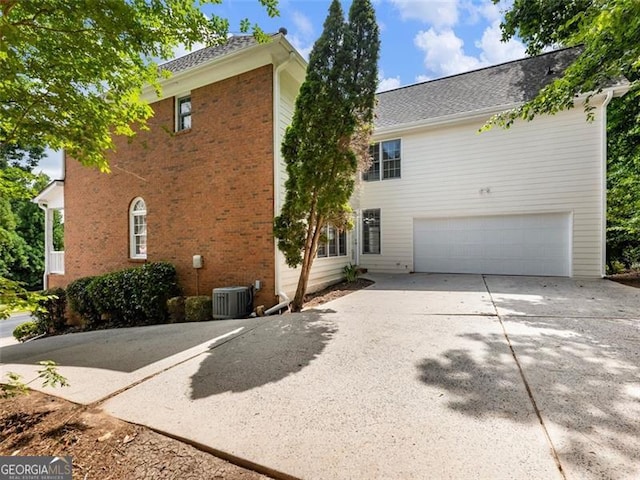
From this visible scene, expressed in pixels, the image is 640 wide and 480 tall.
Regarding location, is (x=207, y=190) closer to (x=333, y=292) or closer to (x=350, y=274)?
(x=333, y=292)

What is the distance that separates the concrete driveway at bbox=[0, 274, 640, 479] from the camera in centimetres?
195

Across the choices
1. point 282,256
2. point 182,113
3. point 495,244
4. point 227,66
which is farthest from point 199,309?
point 495,244

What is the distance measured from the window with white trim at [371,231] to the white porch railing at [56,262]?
11.9 m

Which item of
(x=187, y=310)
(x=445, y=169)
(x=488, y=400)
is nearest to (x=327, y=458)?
(x=488, y=400)

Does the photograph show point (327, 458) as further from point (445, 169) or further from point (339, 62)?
point (445, 169)

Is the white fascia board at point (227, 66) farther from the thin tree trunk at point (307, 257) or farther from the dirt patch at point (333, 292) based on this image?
the dirt patch at point (333, 292)

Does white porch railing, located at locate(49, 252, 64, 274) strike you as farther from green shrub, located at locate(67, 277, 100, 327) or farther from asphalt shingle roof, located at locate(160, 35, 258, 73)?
asphalt shingle roof, located at locate(160, 35, 258, 73)

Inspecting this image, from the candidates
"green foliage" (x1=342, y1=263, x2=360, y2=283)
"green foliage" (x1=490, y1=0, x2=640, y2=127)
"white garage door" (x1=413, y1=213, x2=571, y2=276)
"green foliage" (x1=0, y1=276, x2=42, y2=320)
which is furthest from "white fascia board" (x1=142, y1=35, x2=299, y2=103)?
"white garage door" (x1=413, y1=213, x2=571, y2=276)

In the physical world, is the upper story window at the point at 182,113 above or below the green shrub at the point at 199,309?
above

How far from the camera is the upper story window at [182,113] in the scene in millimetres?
8401

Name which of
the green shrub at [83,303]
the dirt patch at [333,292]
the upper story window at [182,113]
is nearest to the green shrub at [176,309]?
the green shrub at [83,303]

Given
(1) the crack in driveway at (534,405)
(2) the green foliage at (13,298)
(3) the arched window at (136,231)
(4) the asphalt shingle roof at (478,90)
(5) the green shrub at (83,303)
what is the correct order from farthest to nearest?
(4) the asphalt shingle roof at (478,90), (3) the arched window at (136,231), (5) the green shrub at (83,303), (2) the green foliage at (13,298), (1) the crack in driveway at (534,405)

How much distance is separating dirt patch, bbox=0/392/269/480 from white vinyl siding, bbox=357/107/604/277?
25.9 feet

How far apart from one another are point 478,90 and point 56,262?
17.8 meters
